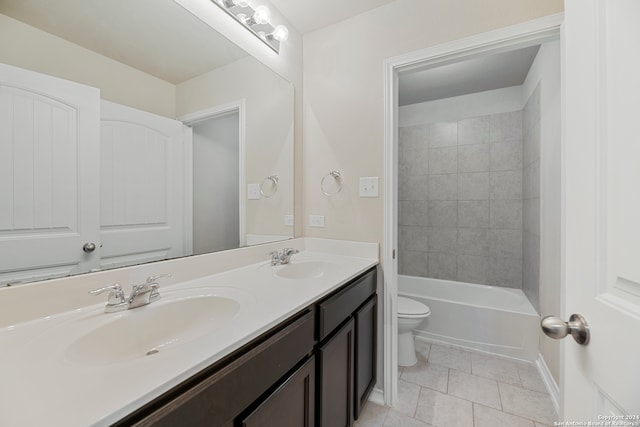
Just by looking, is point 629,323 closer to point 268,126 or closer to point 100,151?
point 100,151

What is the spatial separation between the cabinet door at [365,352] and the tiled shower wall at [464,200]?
1748 mm

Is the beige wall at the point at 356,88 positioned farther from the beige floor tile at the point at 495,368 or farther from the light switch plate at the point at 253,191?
the beige floor tile at the point at 495,368

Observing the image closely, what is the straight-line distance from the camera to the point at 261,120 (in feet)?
5.21

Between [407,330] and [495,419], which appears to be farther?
[407,330]

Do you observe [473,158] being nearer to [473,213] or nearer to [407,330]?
[473,213]

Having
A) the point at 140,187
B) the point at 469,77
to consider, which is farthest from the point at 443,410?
the point at 469,77

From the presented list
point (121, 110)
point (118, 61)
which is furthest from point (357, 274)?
point (118, 61)

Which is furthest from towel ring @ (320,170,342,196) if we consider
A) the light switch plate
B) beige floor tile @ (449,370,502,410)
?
beige floor tile @ (449,370,502,410)

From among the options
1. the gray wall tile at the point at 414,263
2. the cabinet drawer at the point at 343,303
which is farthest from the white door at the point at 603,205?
the gray wall tile at the point at 414,263

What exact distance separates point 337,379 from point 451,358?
4.62 ft

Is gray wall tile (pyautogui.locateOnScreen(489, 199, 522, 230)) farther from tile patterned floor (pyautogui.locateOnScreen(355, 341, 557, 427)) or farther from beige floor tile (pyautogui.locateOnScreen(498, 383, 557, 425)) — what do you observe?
beige floor tile (pyautogui.locateOnScreen(498, 383, 557, 425))

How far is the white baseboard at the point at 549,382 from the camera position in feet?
4.96

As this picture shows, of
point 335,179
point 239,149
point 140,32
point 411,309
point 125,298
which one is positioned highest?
point 140,32

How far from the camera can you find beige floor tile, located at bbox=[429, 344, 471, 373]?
1913mm
